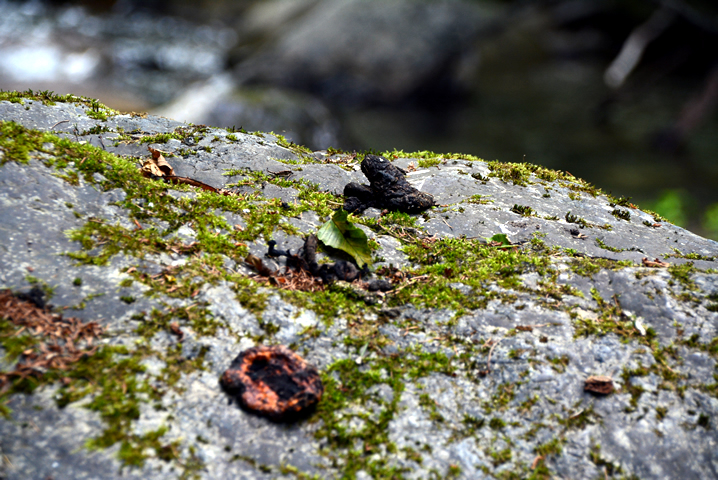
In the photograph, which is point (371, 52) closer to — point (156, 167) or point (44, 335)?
point (156, 167)

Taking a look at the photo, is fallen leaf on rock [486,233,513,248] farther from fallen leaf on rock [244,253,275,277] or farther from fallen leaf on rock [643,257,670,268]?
fallen leaf on rock [244,253,275,277]

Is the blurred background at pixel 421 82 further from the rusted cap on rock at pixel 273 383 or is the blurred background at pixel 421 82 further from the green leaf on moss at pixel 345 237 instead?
the rusted cap on rock at pixel 273 383

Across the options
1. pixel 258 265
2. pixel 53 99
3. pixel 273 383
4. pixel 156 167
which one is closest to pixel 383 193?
pixel 258 265

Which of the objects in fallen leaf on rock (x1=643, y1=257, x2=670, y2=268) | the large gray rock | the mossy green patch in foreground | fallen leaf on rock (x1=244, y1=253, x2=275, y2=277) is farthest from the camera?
the large gray rock

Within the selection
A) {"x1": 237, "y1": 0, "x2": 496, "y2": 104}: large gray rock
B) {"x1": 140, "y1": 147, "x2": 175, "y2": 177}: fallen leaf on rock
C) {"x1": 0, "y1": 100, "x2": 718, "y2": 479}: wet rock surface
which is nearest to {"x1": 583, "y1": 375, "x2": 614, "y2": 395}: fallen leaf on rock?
{"x1": 0, "y1": 100, "x2": 718, "y2": 479}: wet rock surface

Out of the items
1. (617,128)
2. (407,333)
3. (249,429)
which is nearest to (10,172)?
(249,429)

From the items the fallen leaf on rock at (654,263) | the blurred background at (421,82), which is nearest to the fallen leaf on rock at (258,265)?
the fallen leaf on rock at (654,263)

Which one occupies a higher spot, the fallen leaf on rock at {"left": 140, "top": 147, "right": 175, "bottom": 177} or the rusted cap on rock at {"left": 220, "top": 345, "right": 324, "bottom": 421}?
the fallen leaf on rock at {"left": 140, "top": 147, "right": 175, "bottom": 177}
